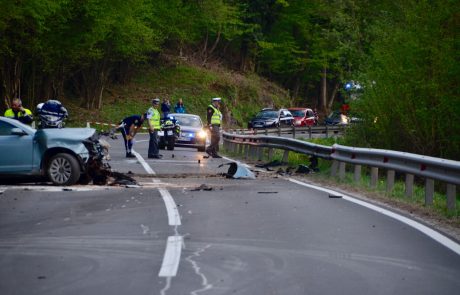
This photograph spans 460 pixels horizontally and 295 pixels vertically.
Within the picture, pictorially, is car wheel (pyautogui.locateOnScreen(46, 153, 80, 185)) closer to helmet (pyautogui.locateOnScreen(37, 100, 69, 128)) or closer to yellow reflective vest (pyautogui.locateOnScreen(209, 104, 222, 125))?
helmet (pyautogui.locateOnScreen(37, 100, 69, 128))

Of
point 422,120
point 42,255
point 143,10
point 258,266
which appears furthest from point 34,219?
point 143,10

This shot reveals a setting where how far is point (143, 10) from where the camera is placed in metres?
53.0

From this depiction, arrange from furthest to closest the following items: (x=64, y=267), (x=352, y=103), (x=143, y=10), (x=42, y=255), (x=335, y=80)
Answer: (x=335, y=80) → (x=143, y=10) → (x=352, y=103) → (x=42, y=255) → (x=64, y=267)

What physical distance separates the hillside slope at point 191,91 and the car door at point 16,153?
1454 inches

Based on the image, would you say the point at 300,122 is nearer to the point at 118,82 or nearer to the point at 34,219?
the point at 118,82

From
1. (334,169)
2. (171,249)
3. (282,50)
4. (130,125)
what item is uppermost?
(282,50)

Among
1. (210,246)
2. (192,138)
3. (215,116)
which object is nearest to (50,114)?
(215,116)

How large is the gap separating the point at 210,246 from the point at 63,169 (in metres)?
7.34

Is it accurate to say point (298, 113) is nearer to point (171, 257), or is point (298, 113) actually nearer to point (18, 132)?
point (18, 132)

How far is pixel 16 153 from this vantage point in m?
16.0

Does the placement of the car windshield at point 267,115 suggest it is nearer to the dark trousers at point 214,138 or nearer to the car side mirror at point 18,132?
the dark trousers at point 214,138

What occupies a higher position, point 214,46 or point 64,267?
point 214,46

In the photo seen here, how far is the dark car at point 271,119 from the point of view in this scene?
57.6 meters

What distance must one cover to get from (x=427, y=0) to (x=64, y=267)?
1736 centimetres
